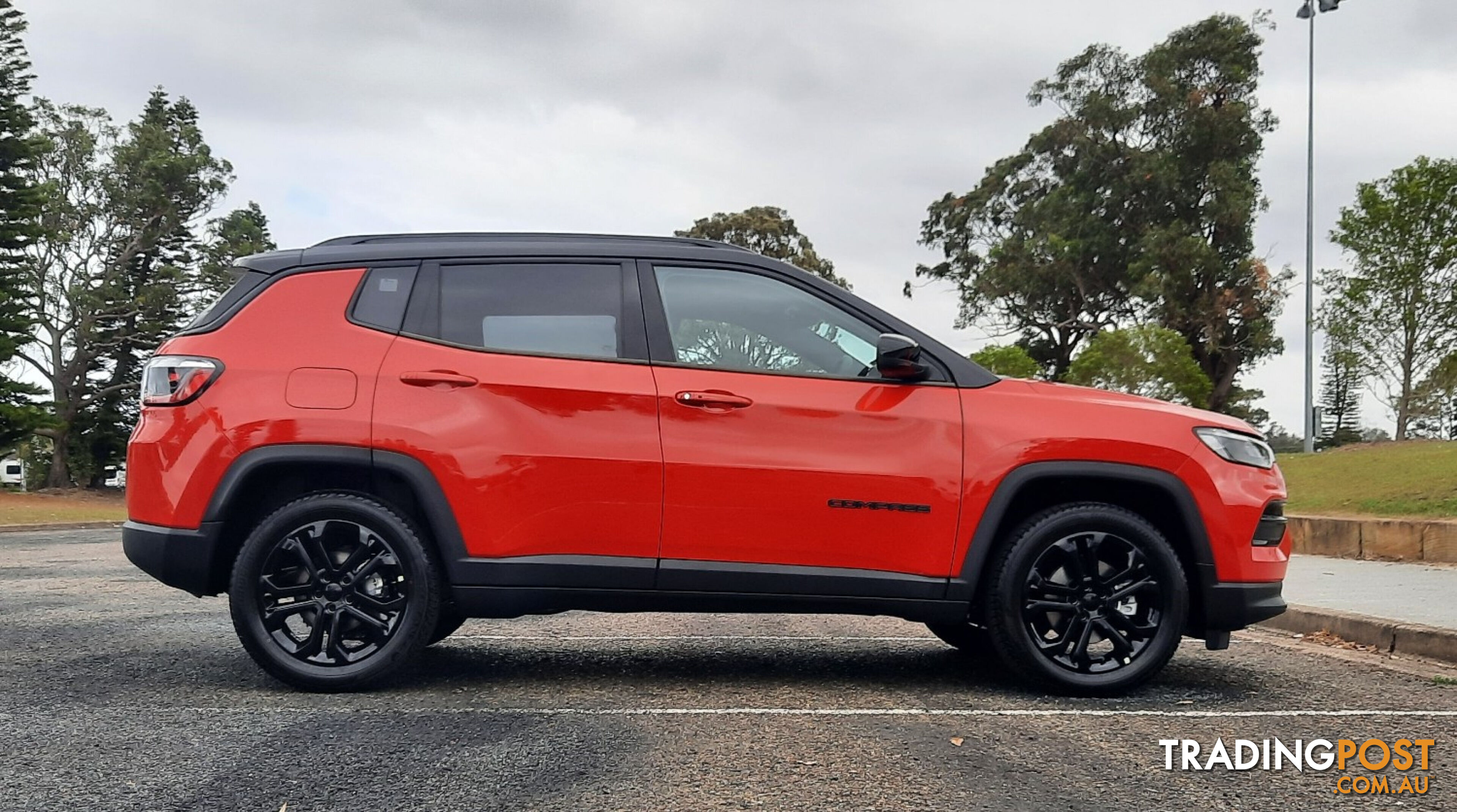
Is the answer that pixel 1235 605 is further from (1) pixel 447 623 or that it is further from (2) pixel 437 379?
(1) pixel 447 623

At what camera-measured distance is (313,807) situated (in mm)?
3318

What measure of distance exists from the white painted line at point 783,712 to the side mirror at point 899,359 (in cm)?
134

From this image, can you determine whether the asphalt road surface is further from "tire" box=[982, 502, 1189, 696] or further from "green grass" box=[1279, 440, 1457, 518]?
"green grass" box=[1279, 440, 1457, 518]

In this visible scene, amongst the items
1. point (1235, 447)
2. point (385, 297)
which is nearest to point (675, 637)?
point (385, 297)

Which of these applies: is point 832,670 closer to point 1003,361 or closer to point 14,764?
point 14,764

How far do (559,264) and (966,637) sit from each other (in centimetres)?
285

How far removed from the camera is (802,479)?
4.90 meters

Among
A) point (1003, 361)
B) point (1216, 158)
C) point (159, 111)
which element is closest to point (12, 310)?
point (159, 111)

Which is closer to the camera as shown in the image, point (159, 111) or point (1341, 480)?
point (1341, 480)

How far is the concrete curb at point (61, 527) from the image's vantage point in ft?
73.7

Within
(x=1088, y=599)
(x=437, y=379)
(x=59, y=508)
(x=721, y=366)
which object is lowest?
(x=59, y=508)

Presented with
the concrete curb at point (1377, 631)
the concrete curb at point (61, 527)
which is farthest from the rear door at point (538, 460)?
the concrete curb at point (61, 527)

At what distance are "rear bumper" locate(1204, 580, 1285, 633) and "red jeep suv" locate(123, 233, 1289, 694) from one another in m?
0.01

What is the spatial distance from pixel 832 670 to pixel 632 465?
1.58 m
